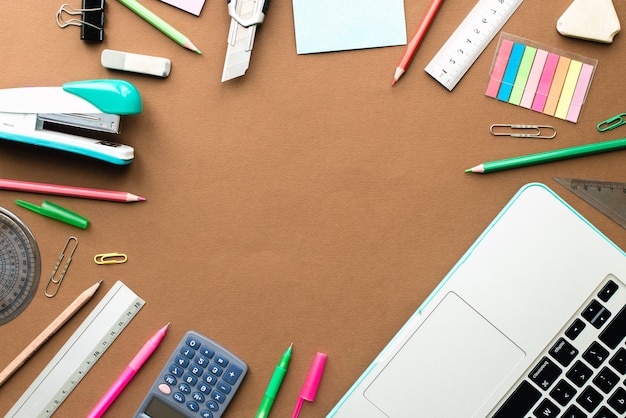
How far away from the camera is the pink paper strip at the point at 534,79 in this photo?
0.89 meters

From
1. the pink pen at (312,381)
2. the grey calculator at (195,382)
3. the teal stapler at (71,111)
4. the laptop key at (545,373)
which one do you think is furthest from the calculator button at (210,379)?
the laptop key at (545,373)

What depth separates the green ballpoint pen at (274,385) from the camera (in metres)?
0.88

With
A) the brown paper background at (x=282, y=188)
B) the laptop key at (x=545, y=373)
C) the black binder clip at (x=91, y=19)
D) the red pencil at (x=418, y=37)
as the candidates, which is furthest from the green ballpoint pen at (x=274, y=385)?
the black binder clip at (x=91, y=19)

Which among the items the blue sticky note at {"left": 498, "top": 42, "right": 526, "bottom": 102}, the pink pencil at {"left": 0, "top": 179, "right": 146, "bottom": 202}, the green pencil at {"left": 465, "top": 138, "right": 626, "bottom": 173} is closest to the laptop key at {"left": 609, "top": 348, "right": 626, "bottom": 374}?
the green pencil at {"left": 465, "top": 138, "right": 626, "bottom": 173}

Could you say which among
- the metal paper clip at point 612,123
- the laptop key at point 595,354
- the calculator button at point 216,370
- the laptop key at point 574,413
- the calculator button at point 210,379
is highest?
the metal paper clip at point 612,123

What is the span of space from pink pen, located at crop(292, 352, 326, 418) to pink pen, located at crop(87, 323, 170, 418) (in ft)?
0.77

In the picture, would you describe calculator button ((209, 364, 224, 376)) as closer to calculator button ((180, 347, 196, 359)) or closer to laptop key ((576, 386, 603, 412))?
calculator button ((180, 347, 196, 359))

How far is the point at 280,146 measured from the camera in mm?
891

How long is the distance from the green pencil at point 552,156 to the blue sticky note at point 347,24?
23 centimetres

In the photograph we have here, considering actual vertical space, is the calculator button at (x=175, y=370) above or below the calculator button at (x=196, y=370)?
below

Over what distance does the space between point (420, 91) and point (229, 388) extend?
54 cm

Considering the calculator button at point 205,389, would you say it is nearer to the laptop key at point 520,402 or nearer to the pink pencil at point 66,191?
the pink pencil at point 66,191

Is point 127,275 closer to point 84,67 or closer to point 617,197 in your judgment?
point 84,67

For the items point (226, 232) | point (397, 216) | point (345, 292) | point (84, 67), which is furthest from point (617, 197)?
point (84, 67)
